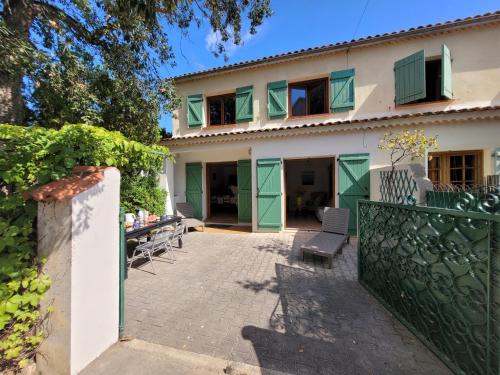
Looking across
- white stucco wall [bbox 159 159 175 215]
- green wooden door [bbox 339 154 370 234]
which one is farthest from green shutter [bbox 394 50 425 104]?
white stucco wall [bbox 159 159 175 215]

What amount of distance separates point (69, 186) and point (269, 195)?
5.88 m

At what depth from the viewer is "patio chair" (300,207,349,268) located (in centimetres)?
450

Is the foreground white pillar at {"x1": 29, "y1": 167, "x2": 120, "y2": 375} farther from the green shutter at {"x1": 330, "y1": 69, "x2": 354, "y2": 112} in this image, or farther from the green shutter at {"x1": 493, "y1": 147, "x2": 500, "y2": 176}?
the green shutter at {"x1": 493, "y1": 147, "x2": 500, "y2": 176}

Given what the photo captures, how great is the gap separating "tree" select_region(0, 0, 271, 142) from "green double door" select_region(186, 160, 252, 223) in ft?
9.82

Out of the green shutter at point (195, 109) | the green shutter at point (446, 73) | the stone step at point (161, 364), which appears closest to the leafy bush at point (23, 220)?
the stone step at point (161, 364)

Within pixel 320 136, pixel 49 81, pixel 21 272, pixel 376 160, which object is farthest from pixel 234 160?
pixel 21 272

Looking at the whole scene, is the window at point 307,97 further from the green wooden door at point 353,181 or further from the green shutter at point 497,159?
the green shutter at point 497,159

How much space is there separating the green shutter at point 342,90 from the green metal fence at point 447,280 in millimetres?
5063

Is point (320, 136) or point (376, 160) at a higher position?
point (320, 136)

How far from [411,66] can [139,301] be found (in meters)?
8.44

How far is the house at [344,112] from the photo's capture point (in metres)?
6.05

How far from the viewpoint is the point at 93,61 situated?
5461 mm

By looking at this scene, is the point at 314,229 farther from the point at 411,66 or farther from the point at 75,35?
the point at 75,35

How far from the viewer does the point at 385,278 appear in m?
3.06
